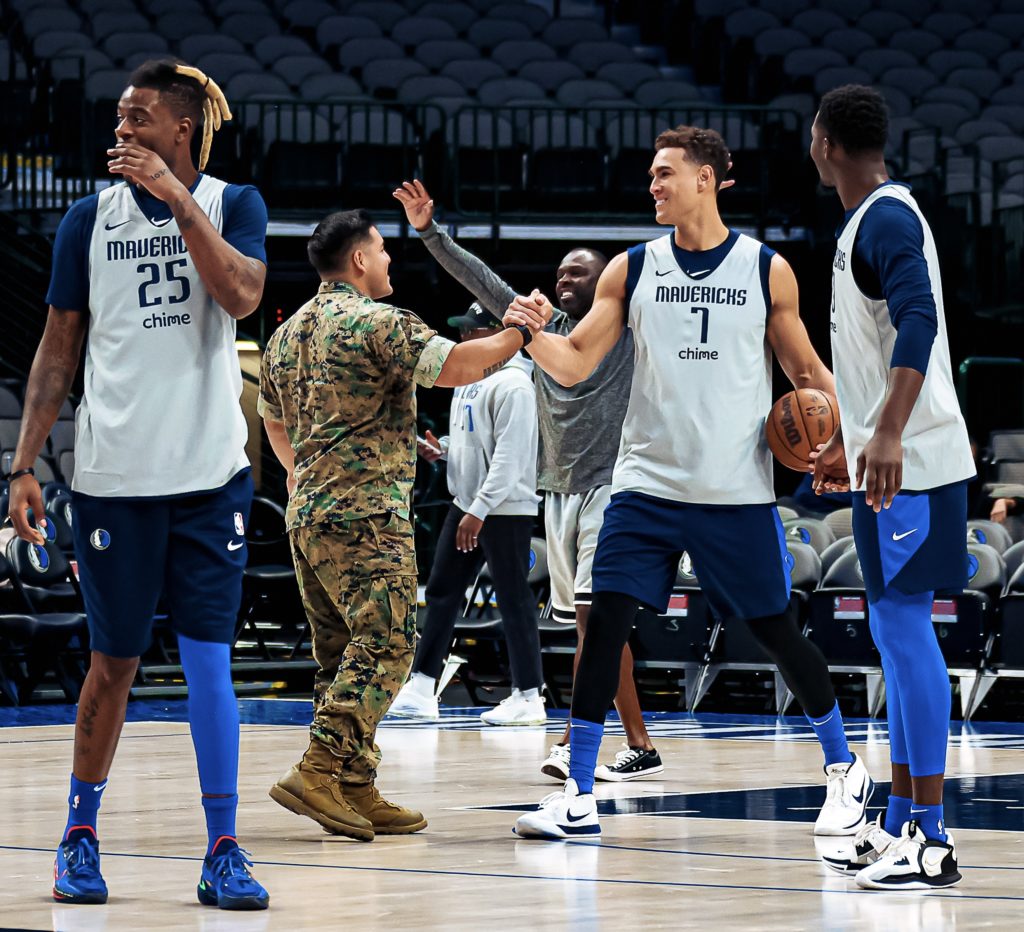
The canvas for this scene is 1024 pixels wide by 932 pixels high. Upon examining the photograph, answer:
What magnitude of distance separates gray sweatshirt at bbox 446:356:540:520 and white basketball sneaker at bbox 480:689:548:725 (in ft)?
2.89

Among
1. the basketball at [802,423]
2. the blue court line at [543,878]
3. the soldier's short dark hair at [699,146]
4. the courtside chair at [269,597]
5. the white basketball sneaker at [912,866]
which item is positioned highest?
the soldier's short dark hair at [699,146]

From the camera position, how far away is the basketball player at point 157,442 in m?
4.29

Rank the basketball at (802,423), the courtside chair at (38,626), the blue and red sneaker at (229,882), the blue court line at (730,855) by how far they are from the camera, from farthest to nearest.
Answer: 1. the courtside chair at (38,626)
2. the basketball at (802,423)
3. the blue court line at (730,855)
4. the blue and red sneaker at (229,882)

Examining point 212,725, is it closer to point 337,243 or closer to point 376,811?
point 376,811

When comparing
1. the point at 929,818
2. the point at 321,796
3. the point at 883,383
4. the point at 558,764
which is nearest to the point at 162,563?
the point at 321,796

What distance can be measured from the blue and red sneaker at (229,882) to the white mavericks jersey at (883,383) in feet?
5.41

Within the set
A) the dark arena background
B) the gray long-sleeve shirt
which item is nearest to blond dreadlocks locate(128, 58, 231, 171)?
the dark arena background

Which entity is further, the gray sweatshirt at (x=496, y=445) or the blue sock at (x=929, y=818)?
the gray sweatshirt at (x=496, y=445)

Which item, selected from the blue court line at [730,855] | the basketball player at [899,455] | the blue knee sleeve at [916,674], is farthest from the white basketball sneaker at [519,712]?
the blue knee sleeve at [916,674]

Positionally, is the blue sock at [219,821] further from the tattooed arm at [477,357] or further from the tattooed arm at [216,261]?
the tattooed arm at [477,357]

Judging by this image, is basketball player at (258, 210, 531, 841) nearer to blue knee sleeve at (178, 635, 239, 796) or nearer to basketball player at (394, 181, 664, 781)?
blue knee sleeve at (178, 635, 239, 796)

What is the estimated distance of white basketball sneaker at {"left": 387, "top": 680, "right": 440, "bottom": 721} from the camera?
9445 mm

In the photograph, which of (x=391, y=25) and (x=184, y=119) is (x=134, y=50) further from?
(x=184, y=119)

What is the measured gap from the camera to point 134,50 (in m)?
16.4
